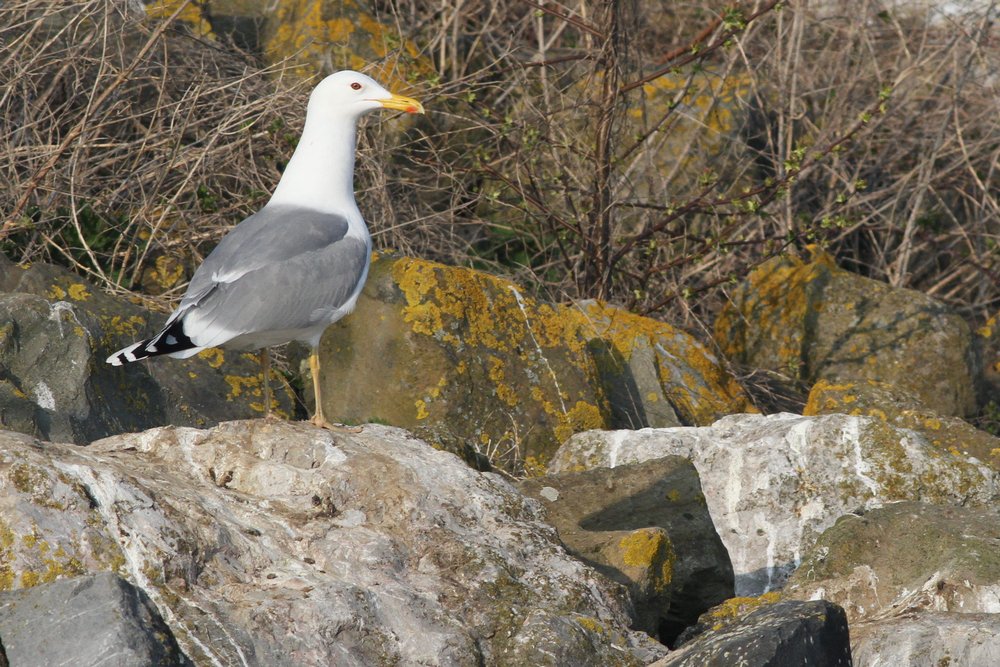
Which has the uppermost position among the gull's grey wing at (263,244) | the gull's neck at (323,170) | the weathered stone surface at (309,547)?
the gull's neck at (323,170)

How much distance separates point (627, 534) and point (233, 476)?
1.31 metres

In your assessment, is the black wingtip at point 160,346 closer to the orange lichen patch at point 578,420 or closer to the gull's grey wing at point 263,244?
the gull's grey wing at point 263,244

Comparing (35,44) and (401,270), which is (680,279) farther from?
(35,44)

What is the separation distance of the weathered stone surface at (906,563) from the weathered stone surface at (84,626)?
7.46ft

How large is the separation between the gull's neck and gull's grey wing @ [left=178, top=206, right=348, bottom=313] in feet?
0.46

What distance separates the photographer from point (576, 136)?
7.95 m

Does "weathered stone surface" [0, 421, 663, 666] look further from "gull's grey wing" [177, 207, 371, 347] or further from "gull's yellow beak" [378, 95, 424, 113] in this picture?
"gull's yellow beak" [378, 95, 424, 113]

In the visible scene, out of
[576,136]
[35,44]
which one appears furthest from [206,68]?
[576,136]

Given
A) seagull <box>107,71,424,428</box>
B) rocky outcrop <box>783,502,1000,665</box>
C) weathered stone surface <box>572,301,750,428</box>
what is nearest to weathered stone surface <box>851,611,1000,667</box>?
rocky outcrop <box>783,502,1000,665</box>

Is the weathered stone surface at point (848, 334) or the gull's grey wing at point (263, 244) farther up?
the gull's grey wing at point (263, 244)

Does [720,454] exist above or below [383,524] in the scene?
below

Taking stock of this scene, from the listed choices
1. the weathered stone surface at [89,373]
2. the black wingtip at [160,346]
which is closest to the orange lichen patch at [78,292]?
the weathered stone surface at [89,373]

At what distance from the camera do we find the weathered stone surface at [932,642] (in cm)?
374

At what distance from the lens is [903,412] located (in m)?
6.23
